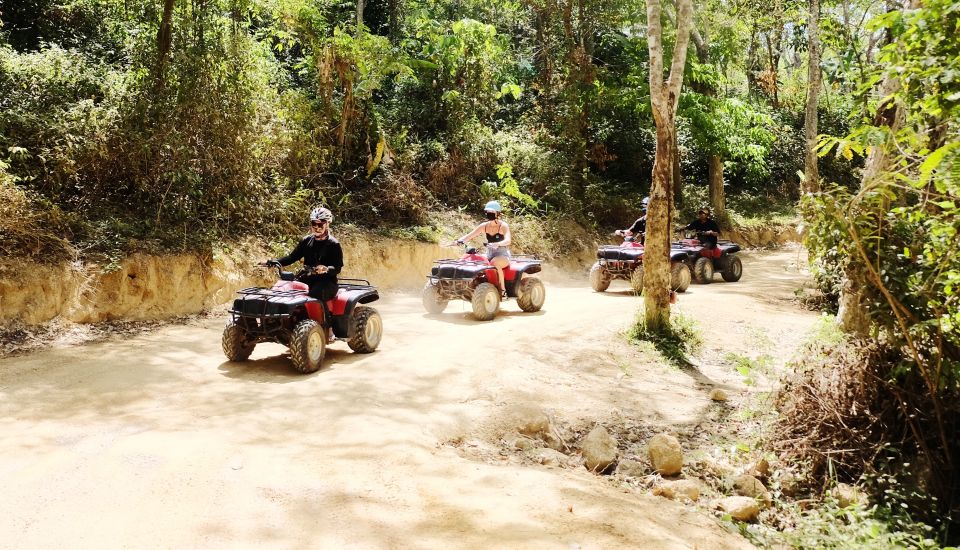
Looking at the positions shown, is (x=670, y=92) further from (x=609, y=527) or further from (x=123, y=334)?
(x=123, y=334)

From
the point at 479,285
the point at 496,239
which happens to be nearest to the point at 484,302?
the point at 479,285

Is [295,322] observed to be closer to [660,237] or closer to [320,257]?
[320,257]

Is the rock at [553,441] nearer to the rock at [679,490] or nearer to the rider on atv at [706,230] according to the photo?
the rock at [679,490]

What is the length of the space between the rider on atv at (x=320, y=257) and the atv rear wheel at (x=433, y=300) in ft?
10.2

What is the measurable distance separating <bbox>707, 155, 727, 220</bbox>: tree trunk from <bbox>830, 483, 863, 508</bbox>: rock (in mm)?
16407

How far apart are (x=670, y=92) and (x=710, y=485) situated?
203 inches

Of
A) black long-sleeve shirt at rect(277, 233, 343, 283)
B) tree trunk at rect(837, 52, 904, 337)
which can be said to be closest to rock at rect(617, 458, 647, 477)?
tree trunk at rect(837, 52, 904, 337)

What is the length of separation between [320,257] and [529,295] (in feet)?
13.7

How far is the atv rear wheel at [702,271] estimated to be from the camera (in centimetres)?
1436

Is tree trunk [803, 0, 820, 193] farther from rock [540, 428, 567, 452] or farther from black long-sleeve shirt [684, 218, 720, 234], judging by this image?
rock [540, 428, 567, 452]

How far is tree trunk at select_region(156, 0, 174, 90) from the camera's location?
34.9 feet

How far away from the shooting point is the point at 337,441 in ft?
16.8

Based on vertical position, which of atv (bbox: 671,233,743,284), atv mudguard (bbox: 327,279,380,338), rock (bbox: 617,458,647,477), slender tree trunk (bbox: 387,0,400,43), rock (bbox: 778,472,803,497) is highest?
slender tree trunk (bbox: 387,0,400,43)

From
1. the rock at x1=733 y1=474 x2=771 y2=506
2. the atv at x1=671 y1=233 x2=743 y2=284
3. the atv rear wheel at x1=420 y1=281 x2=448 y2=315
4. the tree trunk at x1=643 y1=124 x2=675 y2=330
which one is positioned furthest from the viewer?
the atv at x1=671 y1=233 x2=743 y2=284
